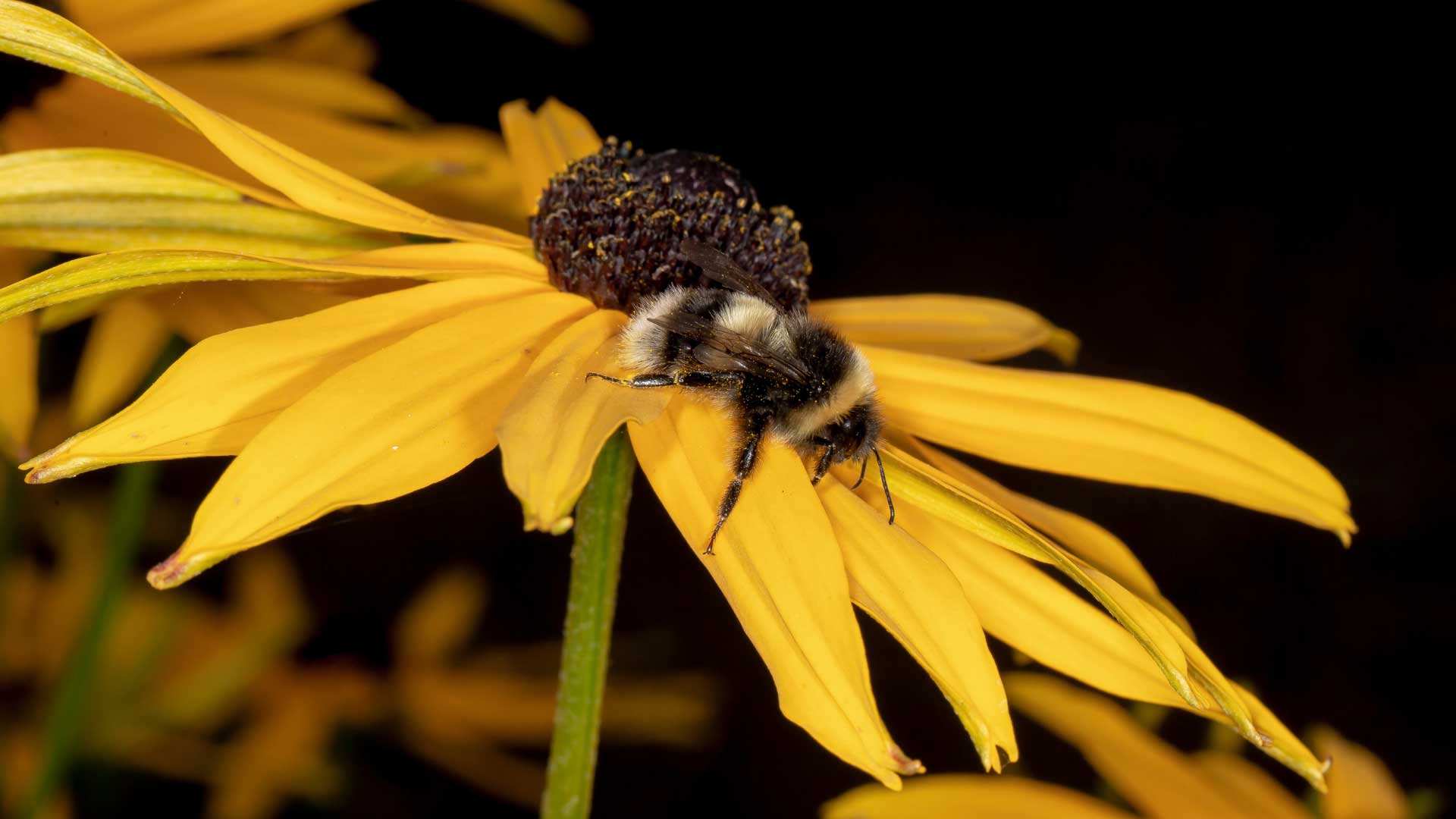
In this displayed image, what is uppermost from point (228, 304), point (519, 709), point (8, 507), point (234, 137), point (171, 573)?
point (234, 137)

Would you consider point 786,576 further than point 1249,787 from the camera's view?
No

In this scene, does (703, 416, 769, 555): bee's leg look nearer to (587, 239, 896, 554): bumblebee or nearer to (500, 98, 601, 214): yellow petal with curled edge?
(587, 239, 896, 554): bumblebee

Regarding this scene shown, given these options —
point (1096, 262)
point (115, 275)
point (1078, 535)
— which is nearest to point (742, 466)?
point (1078, 535)

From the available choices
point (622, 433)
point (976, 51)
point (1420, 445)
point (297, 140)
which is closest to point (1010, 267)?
point (976, 51)

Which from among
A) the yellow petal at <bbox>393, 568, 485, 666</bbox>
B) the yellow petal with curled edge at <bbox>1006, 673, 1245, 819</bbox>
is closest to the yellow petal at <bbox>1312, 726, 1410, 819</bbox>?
the yellow petal with curled edge at <bbox>1006, 673, 1245, 819</bbox>

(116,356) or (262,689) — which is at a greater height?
(116,356)

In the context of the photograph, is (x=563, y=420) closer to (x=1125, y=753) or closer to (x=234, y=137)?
(x=234, y=137)

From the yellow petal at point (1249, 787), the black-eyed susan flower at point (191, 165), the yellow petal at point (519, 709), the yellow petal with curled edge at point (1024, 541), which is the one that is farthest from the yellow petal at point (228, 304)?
the yellow petal at point (519, 709)

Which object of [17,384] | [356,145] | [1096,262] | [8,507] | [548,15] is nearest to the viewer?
[17,384]
